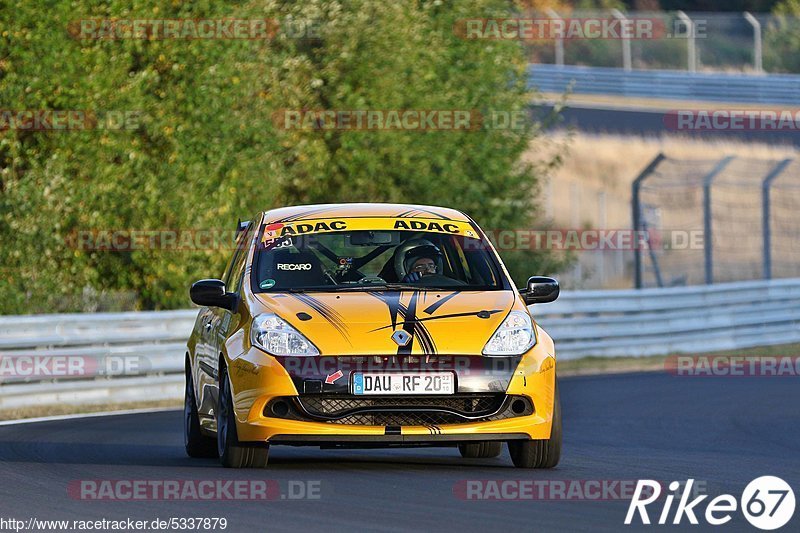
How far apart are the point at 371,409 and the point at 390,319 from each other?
498 mm

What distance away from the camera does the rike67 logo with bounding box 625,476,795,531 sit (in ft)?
25.2

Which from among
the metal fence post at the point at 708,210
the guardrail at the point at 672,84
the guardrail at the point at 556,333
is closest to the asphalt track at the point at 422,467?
the guardrail at the point at 556,333

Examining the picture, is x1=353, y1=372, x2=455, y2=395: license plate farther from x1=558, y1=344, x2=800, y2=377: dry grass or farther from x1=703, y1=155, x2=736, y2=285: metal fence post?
x1=703, y1=155, x2=736, y2=285: metal fence post

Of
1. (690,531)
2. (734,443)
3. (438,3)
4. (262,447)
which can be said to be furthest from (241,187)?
(690,531)

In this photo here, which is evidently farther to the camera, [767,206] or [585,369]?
[767,206]

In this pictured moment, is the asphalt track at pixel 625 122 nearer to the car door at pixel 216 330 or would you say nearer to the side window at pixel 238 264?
the side window at pixel 238 264

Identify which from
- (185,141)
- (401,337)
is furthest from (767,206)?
(401,337)

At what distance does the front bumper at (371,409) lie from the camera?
367 inches

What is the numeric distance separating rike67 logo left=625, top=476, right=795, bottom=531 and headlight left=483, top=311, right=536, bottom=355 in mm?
997

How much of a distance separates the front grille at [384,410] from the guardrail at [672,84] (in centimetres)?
3663

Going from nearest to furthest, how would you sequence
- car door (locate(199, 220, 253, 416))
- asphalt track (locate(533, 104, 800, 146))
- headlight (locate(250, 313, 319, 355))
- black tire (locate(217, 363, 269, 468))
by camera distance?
headlight (locate(250, 313, 319, 355)) → black tire (locate(217, 363, 269, 468)) → car door (locate(199, 220, 253, 416)) → asphalt track (locate(533, 104, 800, 146))

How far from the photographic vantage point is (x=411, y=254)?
10672mm

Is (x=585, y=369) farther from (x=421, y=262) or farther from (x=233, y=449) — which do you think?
(x=233, y=449)

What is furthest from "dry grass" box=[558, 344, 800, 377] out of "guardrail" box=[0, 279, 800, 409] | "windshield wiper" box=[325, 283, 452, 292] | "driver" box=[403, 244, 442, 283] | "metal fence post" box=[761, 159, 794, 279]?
"windshield wiper" box=[325, 283, 452, 292]
